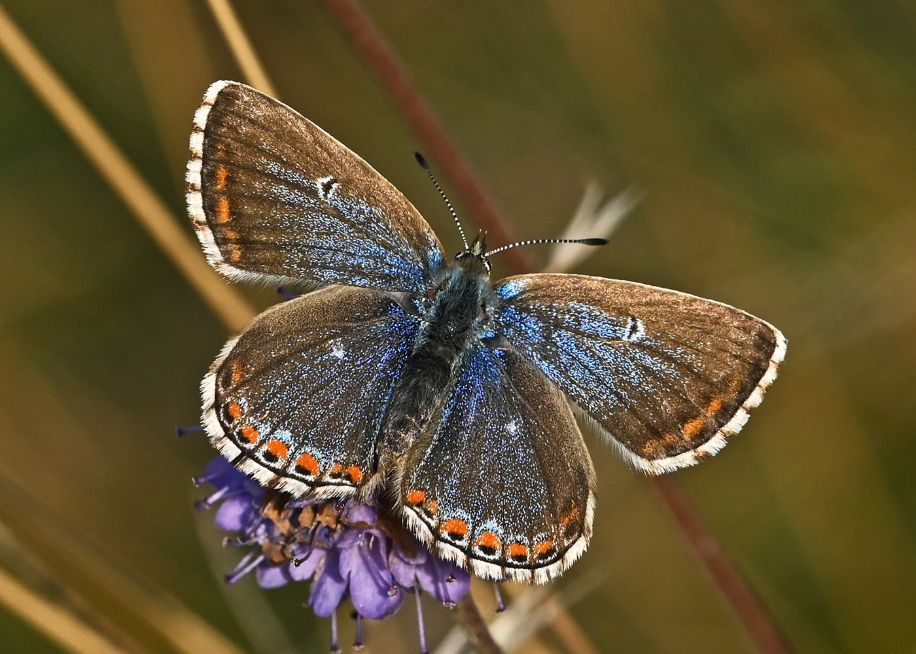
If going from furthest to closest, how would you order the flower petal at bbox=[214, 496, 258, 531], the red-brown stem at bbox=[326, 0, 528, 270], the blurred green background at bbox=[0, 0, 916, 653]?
1. the blurred green background at bbox=[0, 0, 916, 653]
2. the red-brown stem at bbox=[326, 0, 528, 270]
3. the flower petal at bbox=[214, 496, 258, 531]

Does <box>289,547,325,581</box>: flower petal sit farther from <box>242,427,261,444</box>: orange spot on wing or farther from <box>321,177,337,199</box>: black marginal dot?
<box>321,177,337,199</box>: black marginal dot

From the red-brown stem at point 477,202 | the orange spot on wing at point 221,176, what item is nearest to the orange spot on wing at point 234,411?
the orange spot on wing at point 221,176

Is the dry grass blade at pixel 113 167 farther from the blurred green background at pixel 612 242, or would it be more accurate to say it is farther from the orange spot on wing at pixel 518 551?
the orange spot on wing at pixel 518 551

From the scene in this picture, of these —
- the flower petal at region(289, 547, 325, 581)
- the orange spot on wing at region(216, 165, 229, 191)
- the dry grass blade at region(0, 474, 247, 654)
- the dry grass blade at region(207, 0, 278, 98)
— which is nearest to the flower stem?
the flower petal at region(289, 547, 325, 581)

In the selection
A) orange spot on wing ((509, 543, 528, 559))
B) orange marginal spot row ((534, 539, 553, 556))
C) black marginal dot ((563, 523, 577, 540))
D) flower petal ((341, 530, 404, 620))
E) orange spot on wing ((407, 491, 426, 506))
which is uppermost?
orange spot on wing ((407, 491, 426, 506))

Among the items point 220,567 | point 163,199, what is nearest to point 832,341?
point 220,567

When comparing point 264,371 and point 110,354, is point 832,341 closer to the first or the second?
point 264,371

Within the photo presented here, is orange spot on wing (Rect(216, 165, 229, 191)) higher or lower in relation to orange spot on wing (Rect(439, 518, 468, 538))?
higher
